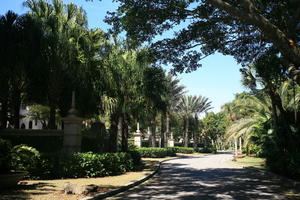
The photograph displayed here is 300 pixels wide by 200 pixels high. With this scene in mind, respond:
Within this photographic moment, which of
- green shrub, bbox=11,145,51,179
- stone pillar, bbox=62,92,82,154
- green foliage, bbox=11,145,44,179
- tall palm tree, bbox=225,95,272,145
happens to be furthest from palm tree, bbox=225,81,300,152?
green foliage, bbox=11,145,44,179

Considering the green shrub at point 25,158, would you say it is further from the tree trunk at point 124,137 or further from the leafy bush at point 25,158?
the tree trunk at point 124,137

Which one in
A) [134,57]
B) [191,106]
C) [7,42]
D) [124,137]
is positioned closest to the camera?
[7,42]

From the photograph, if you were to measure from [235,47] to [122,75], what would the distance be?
8.05 m

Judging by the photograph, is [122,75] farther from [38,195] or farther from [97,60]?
[38,195]

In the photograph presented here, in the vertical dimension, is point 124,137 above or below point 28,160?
above

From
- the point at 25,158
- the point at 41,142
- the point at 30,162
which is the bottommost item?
the point at 30,162

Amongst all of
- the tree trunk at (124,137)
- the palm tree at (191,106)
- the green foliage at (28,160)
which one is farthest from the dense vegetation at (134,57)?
the palm tree at (191,106)

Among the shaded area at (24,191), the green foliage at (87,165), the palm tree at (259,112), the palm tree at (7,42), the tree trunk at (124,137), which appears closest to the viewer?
the shaded area at (24,191)

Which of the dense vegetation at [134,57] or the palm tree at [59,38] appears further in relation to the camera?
the palm tree at [59,38]

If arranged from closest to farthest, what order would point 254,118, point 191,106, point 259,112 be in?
point 259,112
point 254,118
point 191,106

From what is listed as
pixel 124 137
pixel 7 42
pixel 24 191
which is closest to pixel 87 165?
pixel 24 191

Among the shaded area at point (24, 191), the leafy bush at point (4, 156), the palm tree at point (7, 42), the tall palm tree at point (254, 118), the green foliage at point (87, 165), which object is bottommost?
the shaded area at point (24, 191)

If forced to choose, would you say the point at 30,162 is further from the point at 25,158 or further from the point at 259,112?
the point at 259,112

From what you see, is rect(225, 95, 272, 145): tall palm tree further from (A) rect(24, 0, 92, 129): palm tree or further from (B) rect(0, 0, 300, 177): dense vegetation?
(A) rect(24, 0, 92, 129): palm tree
